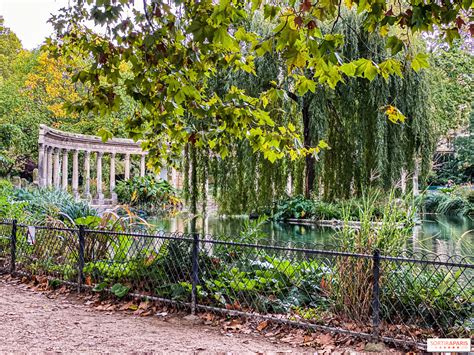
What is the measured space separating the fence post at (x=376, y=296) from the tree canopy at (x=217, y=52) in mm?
1166

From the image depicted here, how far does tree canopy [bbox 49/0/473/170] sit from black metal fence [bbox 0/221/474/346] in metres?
1.07

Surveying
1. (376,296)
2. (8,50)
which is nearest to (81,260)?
(376,296)

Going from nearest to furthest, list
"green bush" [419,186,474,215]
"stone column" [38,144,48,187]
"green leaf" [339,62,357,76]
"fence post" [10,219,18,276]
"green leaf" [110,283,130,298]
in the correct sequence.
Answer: "green leaf" [339,62,357,76] → "green leaf" [110,283,130,298] → "fence post" [10,219,18,276] → "green bush" [419,186,474,215] → "stone column" [38,144,48,187]

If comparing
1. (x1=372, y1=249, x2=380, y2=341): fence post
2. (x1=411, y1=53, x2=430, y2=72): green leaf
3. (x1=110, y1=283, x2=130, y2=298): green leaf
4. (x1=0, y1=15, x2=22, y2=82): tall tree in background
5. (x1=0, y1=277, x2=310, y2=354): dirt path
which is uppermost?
(x1=0, y1=15, x2=22, y2=82): tall tree in background

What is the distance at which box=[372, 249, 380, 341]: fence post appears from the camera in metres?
3.49

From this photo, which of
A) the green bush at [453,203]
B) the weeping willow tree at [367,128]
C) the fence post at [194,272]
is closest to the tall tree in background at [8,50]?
the weeping willow tree at [367,128]

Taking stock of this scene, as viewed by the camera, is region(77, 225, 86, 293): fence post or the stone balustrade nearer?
region(77, 225, 86, 293): fence post

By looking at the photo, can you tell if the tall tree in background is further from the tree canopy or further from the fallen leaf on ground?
the fallen leaf on ground

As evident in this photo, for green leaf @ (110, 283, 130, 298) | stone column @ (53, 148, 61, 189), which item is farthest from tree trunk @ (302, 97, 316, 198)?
stone column @ (53, 148, 61, 189)

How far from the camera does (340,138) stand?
1139 cm

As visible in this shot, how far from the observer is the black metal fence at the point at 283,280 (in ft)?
12.0

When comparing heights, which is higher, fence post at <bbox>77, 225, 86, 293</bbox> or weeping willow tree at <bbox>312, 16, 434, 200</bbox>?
weeping willow tree at <bbox>312, 16, 434, 200</bbox>

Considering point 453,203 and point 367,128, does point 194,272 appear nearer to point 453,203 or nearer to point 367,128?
point 367,128

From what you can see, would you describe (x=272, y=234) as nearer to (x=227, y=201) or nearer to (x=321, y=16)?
(x=227, y=201)
